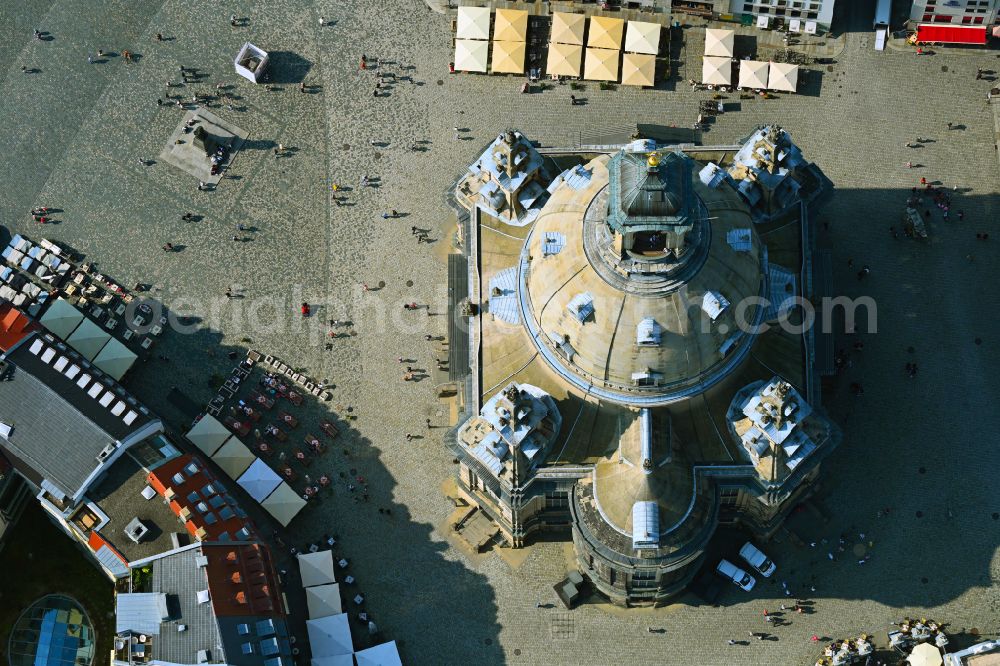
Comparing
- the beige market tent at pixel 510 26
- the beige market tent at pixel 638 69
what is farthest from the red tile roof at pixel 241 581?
the beige market tent at pixel 638 69

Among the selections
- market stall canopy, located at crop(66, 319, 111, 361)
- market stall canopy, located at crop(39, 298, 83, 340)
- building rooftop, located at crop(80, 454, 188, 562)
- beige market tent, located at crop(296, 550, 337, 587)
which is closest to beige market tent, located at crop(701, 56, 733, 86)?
beige market tent, located at crop(296, 550, 337, 587)

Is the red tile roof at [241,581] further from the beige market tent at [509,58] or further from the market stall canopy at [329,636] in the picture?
the beige market tent at [509,58]

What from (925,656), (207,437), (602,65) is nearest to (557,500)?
(207,437)

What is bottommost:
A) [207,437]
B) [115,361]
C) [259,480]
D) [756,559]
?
[756,559]

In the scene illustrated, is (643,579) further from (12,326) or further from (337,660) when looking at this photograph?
(12,326)

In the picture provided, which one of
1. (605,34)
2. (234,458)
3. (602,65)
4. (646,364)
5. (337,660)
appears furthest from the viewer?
(605,34)

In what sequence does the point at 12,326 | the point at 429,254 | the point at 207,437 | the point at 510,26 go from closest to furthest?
the point at 12,326 < the point at 207,437 < the point at 429,254 < the point at 510,26

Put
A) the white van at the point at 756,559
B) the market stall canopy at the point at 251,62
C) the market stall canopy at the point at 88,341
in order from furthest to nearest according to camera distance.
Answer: the market stall canopy at the point at 251,62 → the market stall canopy at the point at 88,341 → the white van at the point at 756,559
